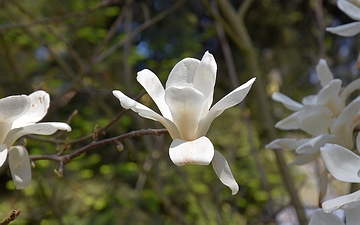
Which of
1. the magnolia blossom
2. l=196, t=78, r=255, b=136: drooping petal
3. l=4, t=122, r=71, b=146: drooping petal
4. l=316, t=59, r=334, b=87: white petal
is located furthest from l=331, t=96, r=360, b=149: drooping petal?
l=4, t=122, r=71, b=146: drooping petal

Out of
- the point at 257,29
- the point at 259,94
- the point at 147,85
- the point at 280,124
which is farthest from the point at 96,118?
the point at 147,85

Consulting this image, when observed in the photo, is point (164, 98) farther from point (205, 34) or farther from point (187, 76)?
point (205, 34)

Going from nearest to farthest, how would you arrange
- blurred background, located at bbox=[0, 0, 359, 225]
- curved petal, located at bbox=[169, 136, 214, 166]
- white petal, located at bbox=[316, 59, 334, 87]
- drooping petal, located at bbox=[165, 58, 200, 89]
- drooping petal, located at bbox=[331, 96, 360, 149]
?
curved petal, located at bbox=[169, 136, 214, 166]
drooping petal, located at bbox=[165, 58, 200, 89]
drooping petal, located at bbox=[331, 96, 360, 149]
white petal, located at bbox=[316, 59, 334, 87]
blurred background, located at bbox=[0, 0, 359, 225]

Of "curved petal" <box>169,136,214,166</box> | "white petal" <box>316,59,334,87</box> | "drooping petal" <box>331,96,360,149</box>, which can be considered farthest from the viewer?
"white petal" <box>316,59,334,87</box>

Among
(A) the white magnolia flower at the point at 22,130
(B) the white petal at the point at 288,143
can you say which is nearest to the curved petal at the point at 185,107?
(A) the white magnolia flower at the point at 22,130

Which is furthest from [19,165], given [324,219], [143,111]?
[324,219]

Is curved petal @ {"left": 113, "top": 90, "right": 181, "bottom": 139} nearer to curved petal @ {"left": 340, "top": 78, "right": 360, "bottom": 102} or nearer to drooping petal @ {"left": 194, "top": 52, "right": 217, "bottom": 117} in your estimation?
drooping petal @ {"left": 194, "top": 52, "right": 217, "bottom": 117}
